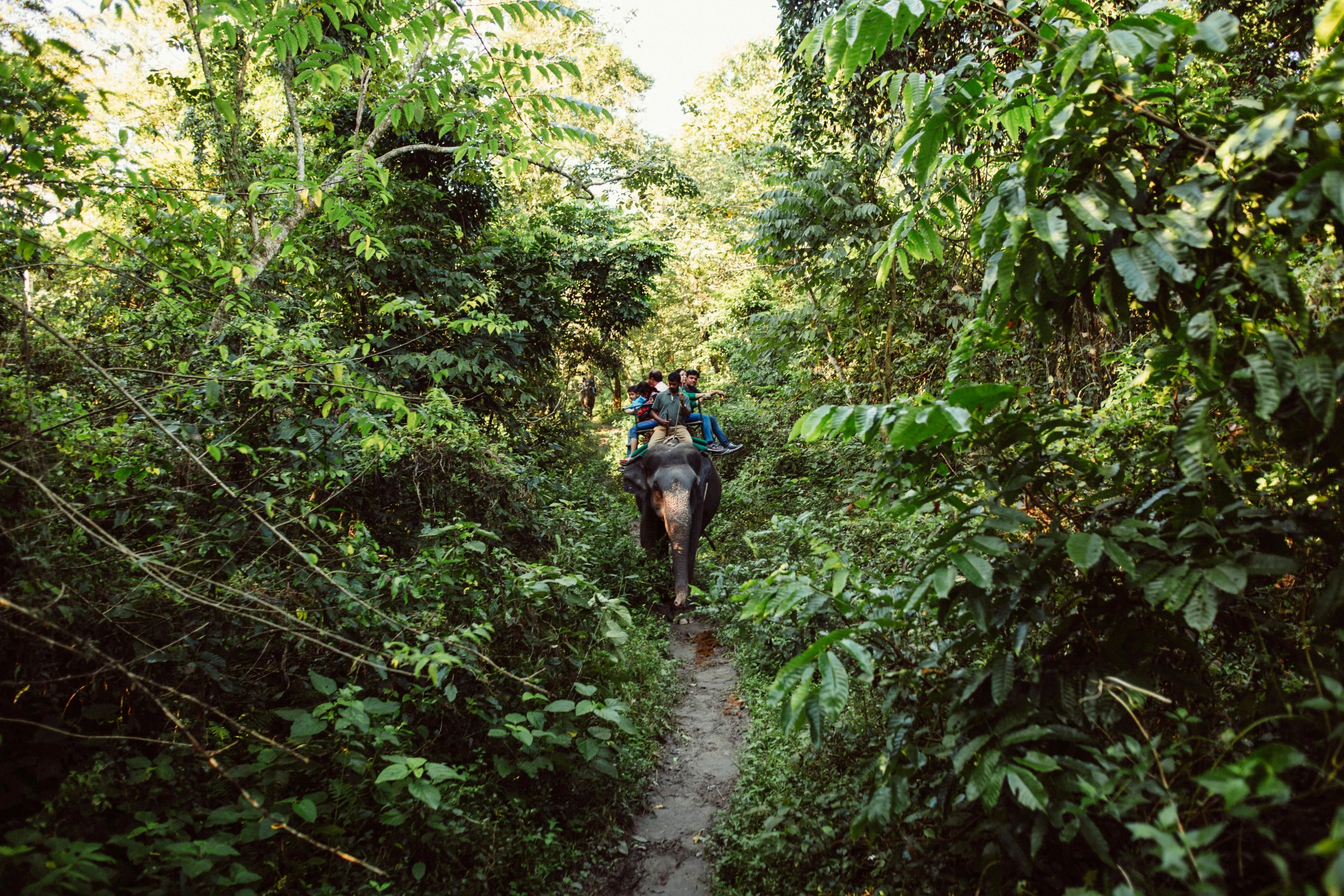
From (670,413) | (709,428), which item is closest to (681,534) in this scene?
(670,413)

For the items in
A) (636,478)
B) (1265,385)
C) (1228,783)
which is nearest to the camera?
(1228,783)

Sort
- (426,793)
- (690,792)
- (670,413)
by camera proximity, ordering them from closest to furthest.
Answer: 1. (426,793)
2. (690,792)
3. (670,413)

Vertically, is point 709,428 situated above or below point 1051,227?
above

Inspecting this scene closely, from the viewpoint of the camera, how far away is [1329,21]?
1594 mm

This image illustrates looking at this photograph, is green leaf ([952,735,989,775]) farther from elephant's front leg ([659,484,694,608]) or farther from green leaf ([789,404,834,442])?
elephant's front leg ([659,484,694,608])

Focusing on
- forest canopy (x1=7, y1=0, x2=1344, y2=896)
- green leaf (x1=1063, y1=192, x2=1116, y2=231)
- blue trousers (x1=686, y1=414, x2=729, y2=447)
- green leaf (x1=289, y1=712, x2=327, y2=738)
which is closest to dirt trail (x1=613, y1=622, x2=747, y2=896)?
forest canopy (x1=7, y1=0, x2=1344, y2=896)

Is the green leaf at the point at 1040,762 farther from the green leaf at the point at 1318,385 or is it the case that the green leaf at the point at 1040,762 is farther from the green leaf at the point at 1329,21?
the green leaf at the point at 1329,21

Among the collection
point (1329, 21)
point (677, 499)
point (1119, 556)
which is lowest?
point (1119, 556)

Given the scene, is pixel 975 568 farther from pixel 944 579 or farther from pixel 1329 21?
pixel 1329 21

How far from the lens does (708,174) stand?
2514cm

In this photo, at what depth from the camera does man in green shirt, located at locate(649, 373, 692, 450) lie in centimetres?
885

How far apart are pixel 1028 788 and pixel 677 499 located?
19.6 feet

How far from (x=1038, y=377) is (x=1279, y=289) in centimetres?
577

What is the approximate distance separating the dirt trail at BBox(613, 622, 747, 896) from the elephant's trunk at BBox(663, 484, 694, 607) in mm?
1155
